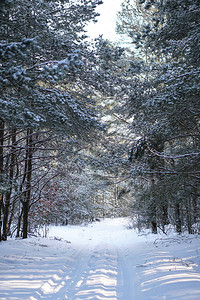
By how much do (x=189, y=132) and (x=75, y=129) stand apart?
12.4 feet

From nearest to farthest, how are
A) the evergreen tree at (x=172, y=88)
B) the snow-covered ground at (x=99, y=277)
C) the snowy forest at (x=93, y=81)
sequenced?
the snow-covered ground at (x=99, y=277)
the snowy forest at (x=93, y=81)
the evergreen tree at (x=172, y=88)

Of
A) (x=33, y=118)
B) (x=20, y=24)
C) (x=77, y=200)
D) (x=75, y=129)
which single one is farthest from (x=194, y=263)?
(x=77, y=200)

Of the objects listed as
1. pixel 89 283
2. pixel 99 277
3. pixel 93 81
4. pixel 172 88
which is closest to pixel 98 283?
pixel 89 283

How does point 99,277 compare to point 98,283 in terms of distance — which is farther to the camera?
point 99,277

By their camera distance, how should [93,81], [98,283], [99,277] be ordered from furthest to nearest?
1. [93,81]
2. [99,277]
3. [98,283]

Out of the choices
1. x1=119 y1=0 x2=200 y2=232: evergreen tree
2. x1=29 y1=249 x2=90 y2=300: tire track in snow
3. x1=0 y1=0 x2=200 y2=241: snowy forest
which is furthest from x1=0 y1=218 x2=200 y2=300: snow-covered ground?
x1=119 y1=0 x2=200 y2=232: evergreen tree

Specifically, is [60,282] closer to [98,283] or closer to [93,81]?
[98,283]

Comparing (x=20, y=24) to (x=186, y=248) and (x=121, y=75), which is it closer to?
(x=121, y=75)

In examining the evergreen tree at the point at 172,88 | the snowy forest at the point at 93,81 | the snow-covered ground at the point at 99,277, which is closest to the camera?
the snow-covered ground at the point at 99,277

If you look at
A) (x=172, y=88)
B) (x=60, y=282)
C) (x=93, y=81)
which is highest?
(x=93, y=81)

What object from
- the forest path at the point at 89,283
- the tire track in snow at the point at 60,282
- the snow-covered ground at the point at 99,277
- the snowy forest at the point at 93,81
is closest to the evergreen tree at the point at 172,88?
the snowy forest at the point at 93,81

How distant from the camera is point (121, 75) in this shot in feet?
23.7

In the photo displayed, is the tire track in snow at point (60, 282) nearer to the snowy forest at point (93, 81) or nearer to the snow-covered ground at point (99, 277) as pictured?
the snow-covered ground at point (99, 277)

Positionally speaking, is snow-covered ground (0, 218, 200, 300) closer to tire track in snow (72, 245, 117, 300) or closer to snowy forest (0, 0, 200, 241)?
tire track in snow (72, 245, 117, 300)
